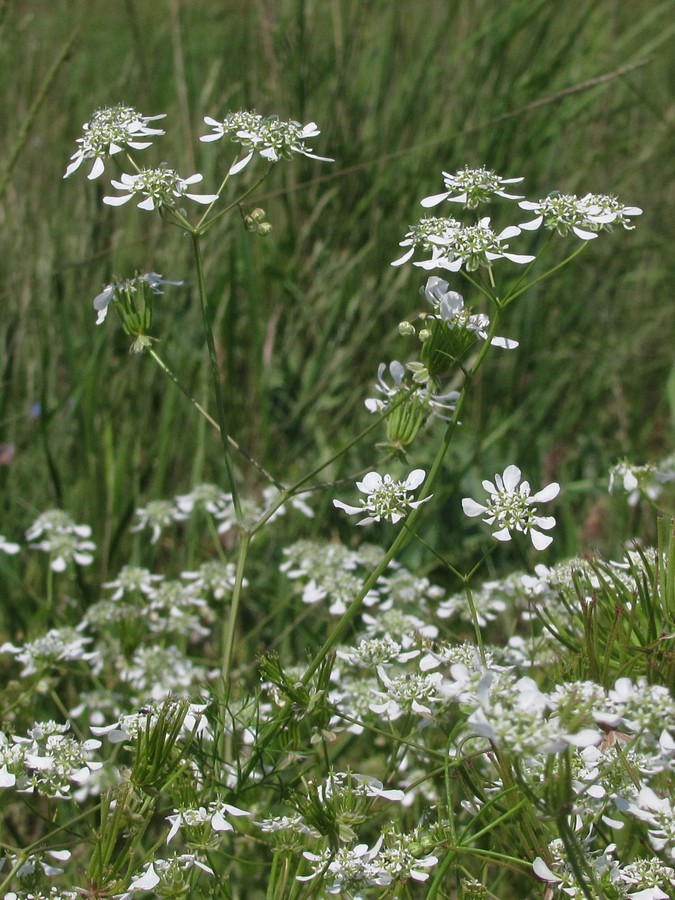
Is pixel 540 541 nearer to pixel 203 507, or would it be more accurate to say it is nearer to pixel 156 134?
pixel 156 134

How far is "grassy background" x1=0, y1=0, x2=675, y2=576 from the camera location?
283 cm

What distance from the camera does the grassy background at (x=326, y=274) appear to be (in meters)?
2.83

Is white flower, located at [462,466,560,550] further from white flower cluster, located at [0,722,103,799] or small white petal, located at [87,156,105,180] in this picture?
small white petal, located at [87,156,105,180]

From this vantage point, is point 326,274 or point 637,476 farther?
point 326,274

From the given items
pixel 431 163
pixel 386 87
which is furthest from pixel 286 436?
pixel 386 87

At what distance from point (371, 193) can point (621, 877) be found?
227 centimetres

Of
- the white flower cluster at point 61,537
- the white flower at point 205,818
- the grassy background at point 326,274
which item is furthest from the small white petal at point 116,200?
the grassy background at point 326,274

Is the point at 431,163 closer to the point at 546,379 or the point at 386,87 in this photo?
the point at 386,87

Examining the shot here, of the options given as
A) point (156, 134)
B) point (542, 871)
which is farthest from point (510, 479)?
point (156, 134)

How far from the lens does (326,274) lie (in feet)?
10.1

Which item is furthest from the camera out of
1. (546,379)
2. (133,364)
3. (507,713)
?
(546,379)

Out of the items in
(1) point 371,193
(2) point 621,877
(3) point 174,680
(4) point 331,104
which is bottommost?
(3) point 174,680

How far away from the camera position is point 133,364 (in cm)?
284

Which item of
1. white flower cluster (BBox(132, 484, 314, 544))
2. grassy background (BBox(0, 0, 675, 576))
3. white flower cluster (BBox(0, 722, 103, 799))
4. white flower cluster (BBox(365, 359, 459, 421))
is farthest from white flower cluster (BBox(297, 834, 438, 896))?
grassy background (BBox(0, 0, 675, 576))
